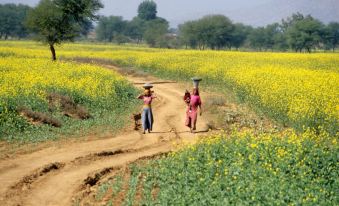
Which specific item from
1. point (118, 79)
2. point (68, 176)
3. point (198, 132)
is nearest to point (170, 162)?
point (68, 176)

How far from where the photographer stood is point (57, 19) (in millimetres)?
41844

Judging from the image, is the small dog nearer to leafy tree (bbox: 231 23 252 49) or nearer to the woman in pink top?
the woman in pink top

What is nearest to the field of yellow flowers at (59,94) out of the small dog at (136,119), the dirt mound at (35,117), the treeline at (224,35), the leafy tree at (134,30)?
the dirt mound at (35,117)

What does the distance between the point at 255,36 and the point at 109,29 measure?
66134 millimetres

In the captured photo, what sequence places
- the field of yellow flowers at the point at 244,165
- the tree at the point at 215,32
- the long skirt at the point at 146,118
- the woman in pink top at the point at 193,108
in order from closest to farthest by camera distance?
1. the field of yellow flowers at the point at 244,165
2. the long skirt at the point at 146,118
3. the woman in pink top at the point at 193,108
4. the tree at the point at 215,32

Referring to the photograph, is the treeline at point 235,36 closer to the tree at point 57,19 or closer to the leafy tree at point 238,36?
the leafy tree at point 238,36


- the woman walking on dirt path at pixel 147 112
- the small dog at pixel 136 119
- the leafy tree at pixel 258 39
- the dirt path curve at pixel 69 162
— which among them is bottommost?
the dirt path curve at pixel 69 162

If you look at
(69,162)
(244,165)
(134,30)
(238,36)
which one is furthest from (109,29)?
(244,165)

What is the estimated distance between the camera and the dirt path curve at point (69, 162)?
10766mm

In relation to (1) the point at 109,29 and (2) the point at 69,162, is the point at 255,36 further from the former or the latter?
(2) the point at 69,162

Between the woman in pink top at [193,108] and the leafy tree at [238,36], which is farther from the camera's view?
the leafy tree at [238,36]

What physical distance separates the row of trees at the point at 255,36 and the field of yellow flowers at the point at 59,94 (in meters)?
82.0

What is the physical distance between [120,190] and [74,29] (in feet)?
112

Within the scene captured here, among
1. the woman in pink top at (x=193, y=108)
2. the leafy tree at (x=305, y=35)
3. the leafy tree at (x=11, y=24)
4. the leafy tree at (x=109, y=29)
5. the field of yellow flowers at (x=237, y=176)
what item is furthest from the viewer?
the leafy tree at (x=109, y=29)
